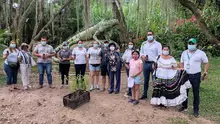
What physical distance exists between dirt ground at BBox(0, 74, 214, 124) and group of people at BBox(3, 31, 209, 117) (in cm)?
25

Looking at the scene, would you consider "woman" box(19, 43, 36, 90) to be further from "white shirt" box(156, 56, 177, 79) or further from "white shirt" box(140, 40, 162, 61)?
"white shirt" box(156, 56, 177, 79)

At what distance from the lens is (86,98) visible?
5508mm

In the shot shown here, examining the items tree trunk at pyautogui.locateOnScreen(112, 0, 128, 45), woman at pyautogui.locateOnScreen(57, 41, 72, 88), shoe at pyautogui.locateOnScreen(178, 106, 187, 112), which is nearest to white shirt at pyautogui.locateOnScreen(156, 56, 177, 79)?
shoe at pyautogui.locateOnScreen(178, 106, 187, 112)

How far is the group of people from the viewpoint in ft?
16.0

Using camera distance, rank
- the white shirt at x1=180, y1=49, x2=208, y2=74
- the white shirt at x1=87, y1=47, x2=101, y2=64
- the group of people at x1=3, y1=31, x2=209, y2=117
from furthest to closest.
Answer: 1. the white shirt at x1=87, y1=47, x2=101, y2=64
2. the group of people at x1=3, y1=31, x2=209, y2=117
3. the white shirt at x1=180, y1=49, x2=208, y2=74

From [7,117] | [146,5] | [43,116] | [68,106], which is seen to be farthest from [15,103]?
[146,5]

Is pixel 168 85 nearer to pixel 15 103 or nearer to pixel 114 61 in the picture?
pixel 114 61

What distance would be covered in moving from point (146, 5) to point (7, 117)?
12.4 feet

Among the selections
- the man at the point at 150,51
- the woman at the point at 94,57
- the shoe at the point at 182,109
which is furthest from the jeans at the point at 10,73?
the shoe at the point at 182,109

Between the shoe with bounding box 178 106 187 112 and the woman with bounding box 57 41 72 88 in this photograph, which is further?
the woman with bounding box 57 41 72 88

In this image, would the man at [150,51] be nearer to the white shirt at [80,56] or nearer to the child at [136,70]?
the child at [136,70]

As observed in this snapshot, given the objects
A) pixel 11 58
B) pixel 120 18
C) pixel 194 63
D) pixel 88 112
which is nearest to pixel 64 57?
pixel 11 58

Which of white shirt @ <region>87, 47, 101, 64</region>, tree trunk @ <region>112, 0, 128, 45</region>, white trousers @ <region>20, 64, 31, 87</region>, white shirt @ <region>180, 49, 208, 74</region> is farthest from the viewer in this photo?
tree trunk @ <region>112, 0, 128, 45</region>

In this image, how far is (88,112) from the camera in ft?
16.8
